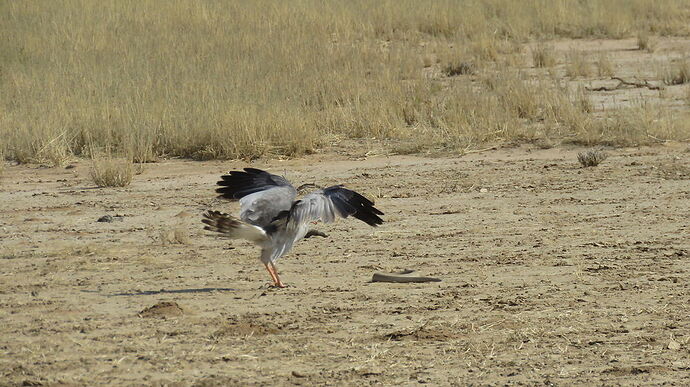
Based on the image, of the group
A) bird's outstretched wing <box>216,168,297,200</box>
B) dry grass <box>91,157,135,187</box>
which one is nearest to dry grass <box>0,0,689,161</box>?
dry grass <box>91,157,135,187</box>

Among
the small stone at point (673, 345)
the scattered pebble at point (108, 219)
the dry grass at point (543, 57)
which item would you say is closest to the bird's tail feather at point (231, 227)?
the small stone at point (673, 345)

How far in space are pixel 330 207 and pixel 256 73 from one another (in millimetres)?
7587

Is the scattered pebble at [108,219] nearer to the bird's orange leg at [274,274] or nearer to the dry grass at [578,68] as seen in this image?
the bird's orange leg at [274,274]

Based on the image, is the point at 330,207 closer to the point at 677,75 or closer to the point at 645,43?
the point at 677,75

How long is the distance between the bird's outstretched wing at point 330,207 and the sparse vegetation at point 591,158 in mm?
4609

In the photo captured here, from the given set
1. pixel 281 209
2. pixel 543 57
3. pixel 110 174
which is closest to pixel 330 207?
pixel 281 209

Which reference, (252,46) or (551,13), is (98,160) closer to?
(252,46)

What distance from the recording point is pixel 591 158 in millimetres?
10641

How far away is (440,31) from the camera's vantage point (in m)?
18.8

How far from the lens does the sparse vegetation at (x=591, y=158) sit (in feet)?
35.0

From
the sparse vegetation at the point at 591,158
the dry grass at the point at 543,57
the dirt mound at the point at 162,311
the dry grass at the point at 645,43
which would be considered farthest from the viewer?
the dry grass at the point at 645,43

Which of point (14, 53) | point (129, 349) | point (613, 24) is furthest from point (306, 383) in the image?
point (613, 24)

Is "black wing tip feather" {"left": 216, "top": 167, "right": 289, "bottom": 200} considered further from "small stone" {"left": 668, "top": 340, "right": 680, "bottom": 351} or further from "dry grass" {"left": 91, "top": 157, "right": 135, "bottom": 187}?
"dry grass" {"left": 91, "top": 157, "right": 135, "bottom": 187}

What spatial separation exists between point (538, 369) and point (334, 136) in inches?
279
